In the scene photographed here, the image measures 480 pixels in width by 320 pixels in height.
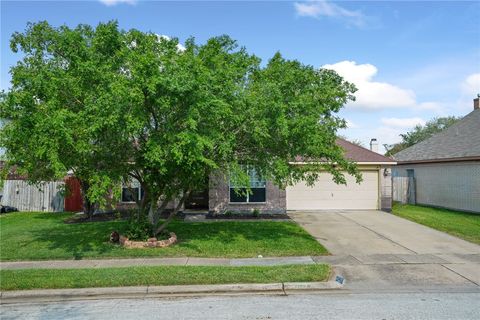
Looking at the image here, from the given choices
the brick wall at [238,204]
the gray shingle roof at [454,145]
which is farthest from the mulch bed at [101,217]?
the gray shingle roof at [454,145]

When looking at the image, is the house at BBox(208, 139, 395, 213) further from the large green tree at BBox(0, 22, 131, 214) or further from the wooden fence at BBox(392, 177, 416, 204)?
the large green tree at BBox(0, 22, 131, 214)

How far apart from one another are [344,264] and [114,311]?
5514 millimetres

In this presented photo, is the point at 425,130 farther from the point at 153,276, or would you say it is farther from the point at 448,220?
the point at 153,276

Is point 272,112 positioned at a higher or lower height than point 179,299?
higher

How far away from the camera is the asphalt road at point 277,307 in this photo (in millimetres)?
6473

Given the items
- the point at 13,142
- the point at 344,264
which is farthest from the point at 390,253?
the point at 13,142

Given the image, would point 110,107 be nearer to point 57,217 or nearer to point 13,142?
point 13,142

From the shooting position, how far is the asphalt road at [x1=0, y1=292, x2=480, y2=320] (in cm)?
647

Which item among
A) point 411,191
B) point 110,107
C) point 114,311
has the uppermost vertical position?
point 110,107

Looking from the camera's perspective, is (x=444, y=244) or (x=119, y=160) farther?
(x=444, y=244)

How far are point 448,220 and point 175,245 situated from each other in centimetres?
1167

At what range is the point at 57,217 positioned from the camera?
1867cm

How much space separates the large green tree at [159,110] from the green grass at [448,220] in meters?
5.09

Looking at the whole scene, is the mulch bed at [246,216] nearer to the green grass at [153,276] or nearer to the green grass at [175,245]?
the green grass at [175,245]
